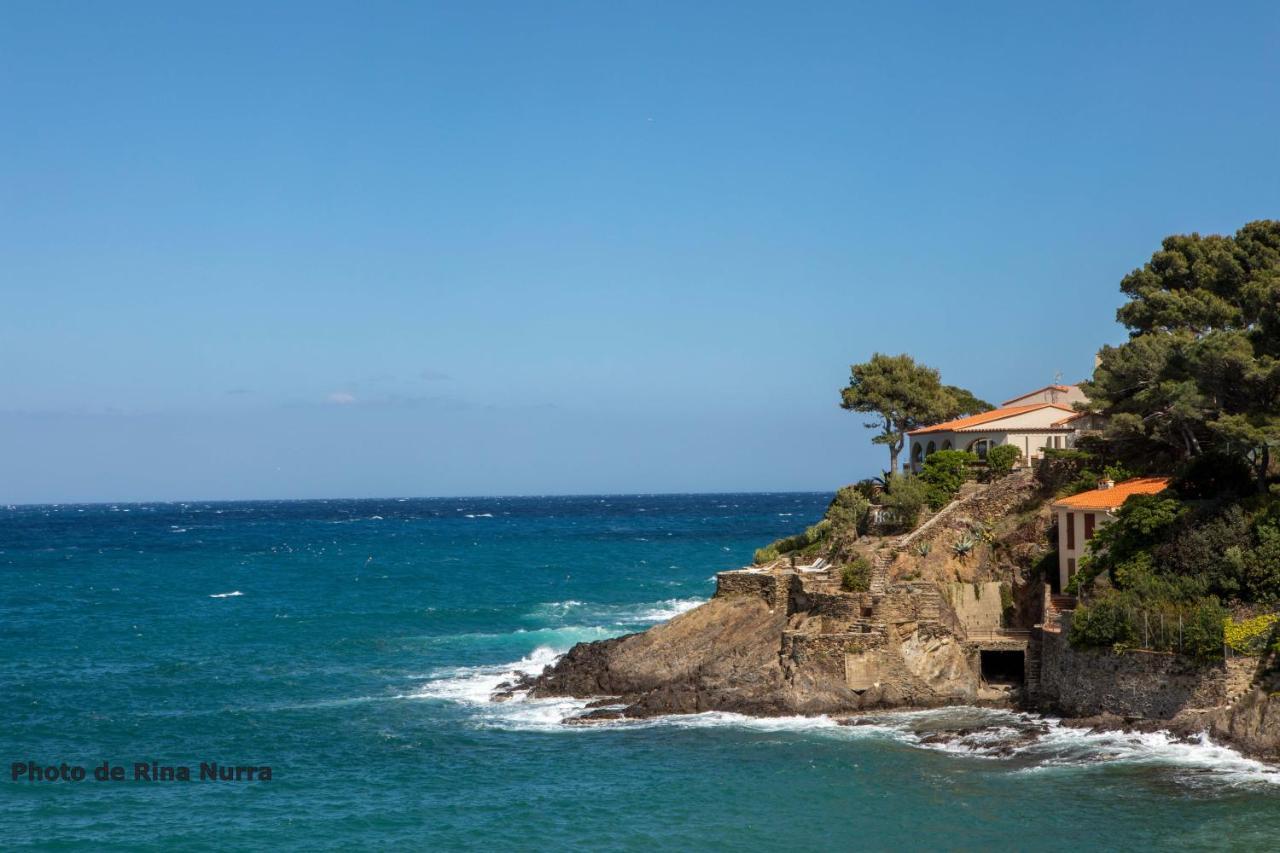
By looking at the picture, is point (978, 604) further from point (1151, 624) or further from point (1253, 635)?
point (1253, 635)

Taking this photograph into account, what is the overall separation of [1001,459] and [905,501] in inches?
213

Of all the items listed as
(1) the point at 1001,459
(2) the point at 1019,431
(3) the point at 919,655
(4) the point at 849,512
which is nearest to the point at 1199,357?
(3) the point at 919,655

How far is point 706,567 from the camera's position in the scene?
109625 mm

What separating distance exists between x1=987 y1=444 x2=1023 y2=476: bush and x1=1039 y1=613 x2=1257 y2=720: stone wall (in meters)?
14.8

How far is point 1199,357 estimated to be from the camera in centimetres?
4231

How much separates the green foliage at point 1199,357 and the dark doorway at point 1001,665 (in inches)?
384

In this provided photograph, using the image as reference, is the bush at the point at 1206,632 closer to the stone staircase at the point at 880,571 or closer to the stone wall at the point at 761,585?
the stone staircase at the point at 880,571

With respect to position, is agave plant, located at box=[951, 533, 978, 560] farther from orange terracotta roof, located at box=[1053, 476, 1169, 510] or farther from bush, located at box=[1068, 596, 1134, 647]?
bush, located at box=[1068, 596, 1134, 647]

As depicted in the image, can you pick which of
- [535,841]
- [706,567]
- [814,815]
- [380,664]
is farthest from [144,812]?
[706,567]

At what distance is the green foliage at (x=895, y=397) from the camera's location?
232 ft

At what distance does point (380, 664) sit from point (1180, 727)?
117 feet

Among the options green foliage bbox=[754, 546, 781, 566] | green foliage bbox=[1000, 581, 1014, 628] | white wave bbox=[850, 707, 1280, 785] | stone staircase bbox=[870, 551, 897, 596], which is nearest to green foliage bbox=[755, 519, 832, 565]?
green foliage bbox=[754, 546, 781, 566]

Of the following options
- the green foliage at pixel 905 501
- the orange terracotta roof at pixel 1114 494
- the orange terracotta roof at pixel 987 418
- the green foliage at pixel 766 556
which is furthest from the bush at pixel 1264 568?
the orange terracotta roof at pixel 987 418

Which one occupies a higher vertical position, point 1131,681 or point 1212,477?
point 1212,477
